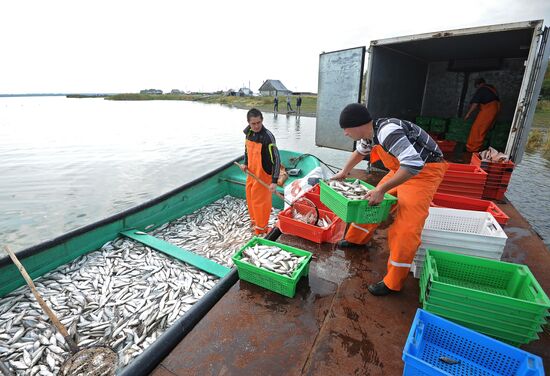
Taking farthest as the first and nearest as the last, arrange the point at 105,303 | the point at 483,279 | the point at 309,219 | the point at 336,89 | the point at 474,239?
the point at 336,89 < the point at 309,219 < the point at 105,303 < the point at 474,239 < the point at 483,279

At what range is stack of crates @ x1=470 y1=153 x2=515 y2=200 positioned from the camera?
212 inches

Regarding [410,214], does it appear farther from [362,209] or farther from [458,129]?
[458,129]

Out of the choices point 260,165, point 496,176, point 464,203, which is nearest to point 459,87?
point 496,176

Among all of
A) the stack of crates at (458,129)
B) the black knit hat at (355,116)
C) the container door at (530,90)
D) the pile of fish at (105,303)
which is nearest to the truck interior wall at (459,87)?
the stack of crates at (458,129)

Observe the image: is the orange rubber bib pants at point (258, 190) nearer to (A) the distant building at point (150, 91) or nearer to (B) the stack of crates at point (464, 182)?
(B) the stack of crates at point (464, 182)

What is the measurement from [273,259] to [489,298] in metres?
1.98

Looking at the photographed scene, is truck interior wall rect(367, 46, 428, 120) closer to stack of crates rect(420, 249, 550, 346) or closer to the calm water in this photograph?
the calm water

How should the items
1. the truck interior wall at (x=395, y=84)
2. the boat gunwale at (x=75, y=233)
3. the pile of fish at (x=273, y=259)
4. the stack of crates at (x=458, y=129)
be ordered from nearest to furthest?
the pile of fish at (x=273, y=259)
the boat gunwale at (x=75, y=233)
the truck interior wall at (x=395, y=84)
the stack of crates at (x=458, y=129)

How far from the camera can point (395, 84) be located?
8.02 metres

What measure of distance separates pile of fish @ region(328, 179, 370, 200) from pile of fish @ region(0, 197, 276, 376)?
2264 millimetres

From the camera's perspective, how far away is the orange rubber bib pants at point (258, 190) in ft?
16.3

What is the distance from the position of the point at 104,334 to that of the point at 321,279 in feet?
8.85

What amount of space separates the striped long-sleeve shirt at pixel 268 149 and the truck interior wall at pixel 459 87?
869cm

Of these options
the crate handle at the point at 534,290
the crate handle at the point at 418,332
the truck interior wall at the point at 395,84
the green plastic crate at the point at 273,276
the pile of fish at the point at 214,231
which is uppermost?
the truck interior wall at the point at 395,84
